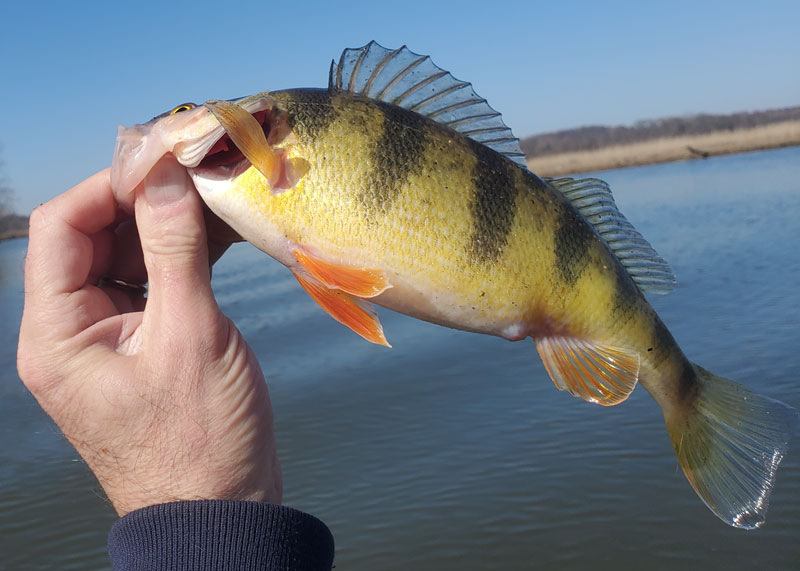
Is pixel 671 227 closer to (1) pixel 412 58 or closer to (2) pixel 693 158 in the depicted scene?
(1) pixel 412 58

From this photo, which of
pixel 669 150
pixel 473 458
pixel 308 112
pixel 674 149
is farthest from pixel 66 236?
pixel 669 150

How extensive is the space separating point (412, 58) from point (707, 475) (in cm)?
186

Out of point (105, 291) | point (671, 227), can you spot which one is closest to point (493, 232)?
point (105, 291)

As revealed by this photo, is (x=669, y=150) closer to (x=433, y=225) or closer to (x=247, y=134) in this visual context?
(x=433, y=225)

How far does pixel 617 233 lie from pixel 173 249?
154cm

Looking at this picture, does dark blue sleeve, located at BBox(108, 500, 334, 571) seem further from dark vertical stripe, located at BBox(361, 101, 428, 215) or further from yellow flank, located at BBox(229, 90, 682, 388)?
dark vertical stripe, located at BBox(361, 101, 428, 215)

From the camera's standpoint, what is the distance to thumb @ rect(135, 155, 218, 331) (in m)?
2.08

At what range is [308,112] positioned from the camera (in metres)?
2.14

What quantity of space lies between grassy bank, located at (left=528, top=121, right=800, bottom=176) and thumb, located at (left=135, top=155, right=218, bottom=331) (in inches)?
1522

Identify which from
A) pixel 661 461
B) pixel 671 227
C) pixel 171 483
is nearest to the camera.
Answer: pixel 171 483

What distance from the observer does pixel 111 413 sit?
2.09 meters

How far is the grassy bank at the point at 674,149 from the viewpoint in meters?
42.2

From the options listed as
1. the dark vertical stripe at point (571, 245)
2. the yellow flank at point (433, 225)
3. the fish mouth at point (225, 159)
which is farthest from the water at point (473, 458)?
the dark vertical stripe at point (571, 245)

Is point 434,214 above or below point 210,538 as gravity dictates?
above
